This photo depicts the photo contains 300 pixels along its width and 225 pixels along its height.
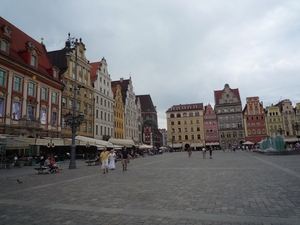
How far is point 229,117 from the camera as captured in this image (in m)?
93.4

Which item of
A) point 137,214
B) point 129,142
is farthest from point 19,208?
point 129,142

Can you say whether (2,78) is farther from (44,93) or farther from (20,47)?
(44,93)

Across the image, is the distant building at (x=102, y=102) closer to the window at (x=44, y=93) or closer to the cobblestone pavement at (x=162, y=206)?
the window at (x=44, y=93)

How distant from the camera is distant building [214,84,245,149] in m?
90.8

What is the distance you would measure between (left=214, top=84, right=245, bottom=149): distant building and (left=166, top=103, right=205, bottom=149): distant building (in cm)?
767

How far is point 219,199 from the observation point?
282 inches

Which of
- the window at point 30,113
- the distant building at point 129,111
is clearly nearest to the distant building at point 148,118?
the distant building at point 129,111

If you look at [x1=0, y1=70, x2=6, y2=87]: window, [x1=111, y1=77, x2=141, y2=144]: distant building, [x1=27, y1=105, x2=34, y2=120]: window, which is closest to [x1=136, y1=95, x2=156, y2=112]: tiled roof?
[x1=111, y1=77, x2=141, y2=144]: distant building

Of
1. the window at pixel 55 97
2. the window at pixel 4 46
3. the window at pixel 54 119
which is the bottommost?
the window at pixel 54 119

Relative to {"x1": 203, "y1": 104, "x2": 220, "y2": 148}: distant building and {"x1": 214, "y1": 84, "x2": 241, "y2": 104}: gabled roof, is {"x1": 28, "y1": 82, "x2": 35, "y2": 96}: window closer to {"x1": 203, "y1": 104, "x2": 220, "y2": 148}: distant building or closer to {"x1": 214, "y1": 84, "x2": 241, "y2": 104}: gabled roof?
{"x1": 203, "y1": 104, "x2": 220, "y2": 148}: distant building

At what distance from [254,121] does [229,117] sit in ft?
30.0

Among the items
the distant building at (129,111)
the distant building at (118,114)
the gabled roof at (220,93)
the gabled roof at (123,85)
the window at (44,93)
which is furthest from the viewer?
the gabled roof at (220,93)

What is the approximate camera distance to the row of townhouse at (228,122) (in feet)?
286

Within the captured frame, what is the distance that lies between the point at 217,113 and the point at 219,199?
91.1 meters
